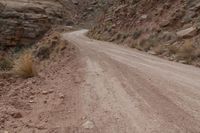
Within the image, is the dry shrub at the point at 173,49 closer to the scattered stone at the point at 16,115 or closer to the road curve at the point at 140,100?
the road curve at the point at 140,100

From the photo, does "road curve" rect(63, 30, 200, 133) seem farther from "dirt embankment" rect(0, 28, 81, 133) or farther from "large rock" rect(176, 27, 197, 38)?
"large rock" rect(176, 27, 197, 38)

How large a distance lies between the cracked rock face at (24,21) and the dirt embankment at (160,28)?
15.8 m

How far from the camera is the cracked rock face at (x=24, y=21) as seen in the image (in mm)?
45500

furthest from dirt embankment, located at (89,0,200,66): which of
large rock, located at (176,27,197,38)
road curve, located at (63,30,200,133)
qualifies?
road curve, located at (63,30,200,133)

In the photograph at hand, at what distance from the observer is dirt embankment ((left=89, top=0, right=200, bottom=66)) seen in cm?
1661

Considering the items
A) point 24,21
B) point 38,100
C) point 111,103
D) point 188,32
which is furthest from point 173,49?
point 24,21

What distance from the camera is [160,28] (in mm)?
22312

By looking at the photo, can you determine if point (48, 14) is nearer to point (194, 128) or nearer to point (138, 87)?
point (138, 87)

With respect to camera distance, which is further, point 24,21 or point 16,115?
point 24,21

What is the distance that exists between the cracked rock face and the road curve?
117 ft

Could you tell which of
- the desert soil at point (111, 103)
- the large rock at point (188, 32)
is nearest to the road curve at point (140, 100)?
the desert soil at point (111, 103)

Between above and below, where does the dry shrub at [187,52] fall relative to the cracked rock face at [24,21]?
above

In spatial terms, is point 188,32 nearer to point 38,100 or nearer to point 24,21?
point 38,100

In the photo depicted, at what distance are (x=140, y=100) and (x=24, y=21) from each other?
42321 mm
